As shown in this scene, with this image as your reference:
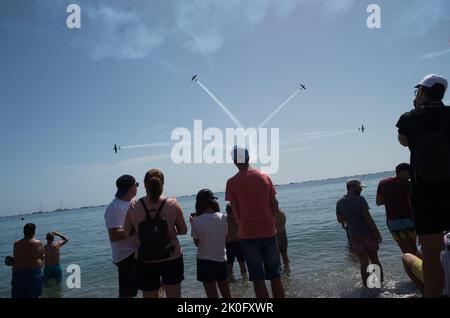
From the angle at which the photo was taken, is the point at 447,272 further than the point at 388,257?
No

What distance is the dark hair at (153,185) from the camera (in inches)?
179

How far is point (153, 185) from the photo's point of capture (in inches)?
179

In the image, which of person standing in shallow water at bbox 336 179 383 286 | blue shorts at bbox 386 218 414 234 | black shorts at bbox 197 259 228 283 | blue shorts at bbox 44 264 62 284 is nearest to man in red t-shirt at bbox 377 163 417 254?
blue shorts at bbox 386 218 414 234

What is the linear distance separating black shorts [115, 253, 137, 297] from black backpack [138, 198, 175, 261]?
0.81 m

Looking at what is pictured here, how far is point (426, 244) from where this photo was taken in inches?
122

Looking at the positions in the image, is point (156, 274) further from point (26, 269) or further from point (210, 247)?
point (26, 269)

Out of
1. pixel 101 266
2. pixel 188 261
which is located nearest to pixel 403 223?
pixel 188 261

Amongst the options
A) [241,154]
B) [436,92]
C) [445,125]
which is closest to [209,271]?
[241,154]

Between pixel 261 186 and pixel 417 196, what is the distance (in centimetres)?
233

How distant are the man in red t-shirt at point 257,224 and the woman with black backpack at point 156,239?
1011 mm

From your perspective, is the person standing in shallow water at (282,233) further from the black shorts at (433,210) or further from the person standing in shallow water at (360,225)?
the black shorts at (433,210)

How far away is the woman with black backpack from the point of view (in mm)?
4418

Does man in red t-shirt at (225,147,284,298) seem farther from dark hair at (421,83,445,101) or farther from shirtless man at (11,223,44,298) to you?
shirtless man at (11,223,44,298)
